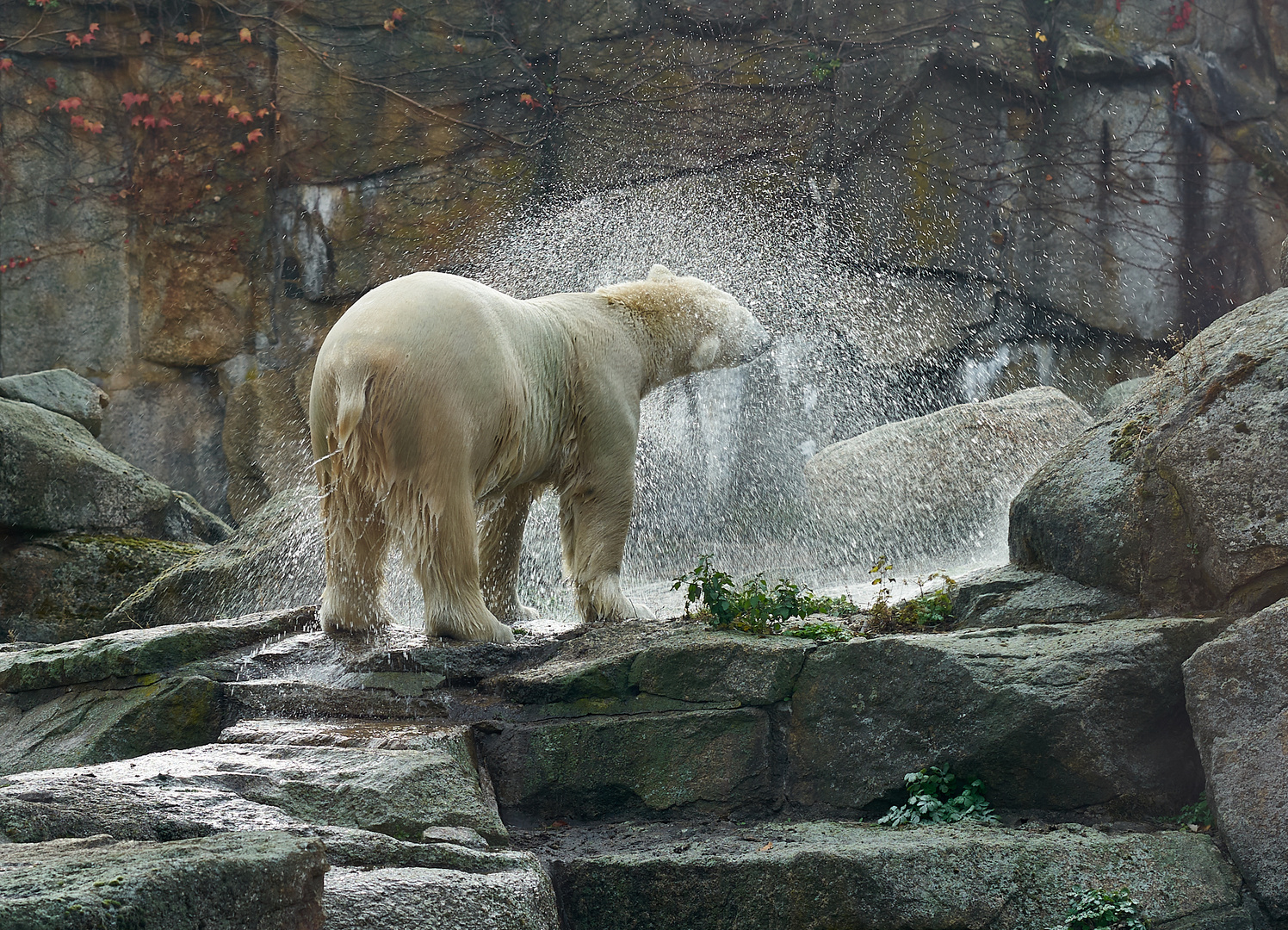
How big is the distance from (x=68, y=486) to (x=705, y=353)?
514 cm

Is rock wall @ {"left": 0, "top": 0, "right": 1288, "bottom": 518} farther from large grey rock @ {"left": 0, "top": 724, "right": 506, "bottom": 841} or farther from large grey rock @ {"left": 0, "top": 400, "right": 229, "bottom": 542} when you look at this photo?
large grey rock @ {"left": 0, "top": 724, "right": 506, "bottom": 841}

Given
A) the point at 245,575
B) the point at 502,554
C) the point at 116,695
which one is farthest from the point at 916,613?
the point at 245,575

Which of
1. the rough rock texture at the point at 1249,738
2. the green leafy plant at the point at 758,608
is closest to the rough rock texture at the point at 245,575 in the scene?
the green leafy plant at the point at 758,608

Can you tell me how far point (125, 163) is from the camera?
472 inches

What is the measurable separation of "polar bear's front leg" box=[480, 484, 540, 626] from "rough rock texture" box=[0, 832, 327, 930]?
3.35 metres

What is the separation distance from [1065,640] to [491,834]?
6.57ft

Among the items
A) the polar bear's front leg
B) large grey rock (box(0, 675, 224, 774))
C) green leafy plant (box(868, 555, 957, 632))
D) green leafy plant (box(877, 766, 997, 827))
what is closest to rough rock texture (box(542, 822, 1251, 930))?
green leafy plant (box(877, 766, 997, 827))

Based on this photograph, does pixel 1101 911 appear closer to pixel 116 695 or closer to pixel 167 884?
pixel 167 884

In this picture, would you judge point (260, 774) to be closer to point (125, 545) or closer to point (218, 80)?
point (125, 545)

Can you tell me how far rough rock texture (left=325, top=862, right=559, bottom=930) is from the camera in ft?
8.09

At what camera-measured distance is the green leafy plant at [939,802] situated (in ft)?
11.1

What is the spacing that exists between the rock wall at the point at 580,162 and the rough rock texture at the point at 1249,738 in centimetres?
853

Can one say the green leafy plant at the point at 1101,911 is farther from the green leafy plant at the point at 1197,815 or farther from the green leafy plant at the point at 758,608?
the green leafy plant at the point at 758,608

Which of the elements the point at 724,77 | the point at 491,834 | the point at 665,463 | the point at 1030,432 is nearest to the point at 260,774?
the point at 491,834
